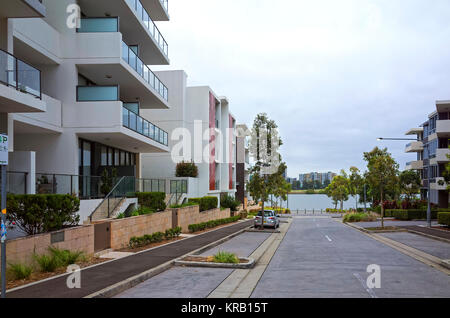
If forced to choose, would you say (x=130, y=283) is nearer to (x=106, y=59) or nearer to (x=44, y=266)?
(x=44, y=266)

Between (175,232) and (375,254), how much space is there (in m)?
10.8

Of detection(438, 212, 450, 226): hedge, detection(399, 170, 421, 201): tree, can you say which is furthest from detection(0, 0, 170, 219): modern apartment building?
detection(399, 170, 421, 201): tree

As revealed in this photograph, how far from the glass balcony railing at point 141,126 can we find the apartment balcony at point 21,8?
8.06 meters

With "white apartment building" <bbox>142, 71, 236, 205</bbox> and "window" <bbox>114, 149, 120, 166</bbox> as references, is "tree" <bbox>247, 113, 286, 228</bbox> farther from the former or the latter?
"window" <bbox>114, 149, 120, 166</bbox>

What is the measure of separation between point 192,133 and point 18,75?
30174 mm

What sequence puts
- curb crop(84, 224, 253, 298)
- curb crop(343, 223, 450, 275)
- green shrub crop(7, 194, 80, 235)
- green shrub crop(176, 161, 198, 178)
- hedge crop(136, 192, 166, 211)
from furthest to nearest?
green shrub crop(176, 161, 198, 178)
hedge crop(136, 192, 166, 211)
curb crop(343, 223, 450, 275)
green shrub crop(7, 194, 80, 235)
curb crop(84, 224, 253, 298)

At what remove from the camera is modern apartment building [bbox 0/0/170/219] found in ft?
46.0

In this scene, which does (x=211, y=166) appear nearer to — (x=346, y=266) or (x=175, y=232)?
(x=175, y=232)

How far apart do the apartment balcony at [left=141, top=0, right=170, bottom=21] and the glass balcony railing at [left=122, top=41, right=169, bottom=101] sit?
489cm

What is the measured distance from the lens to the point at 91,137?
837 inches

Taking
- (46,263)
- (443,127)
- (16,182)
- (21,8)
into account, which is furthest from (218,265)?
(443,127)

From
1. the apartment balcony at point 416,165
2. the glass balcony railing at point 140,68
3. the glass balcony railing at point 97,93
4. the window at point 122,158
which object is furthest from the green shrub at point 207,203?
the apartment balcony at point 416,165

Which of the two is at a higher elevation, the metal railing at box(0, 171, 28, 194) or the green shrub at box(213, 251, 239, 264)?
the metal railing at box(0, 171, 28, 194)

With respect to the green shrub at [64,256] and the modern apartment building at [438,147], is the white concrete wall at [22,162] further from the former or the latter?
the modern apartment building at [438,147]
